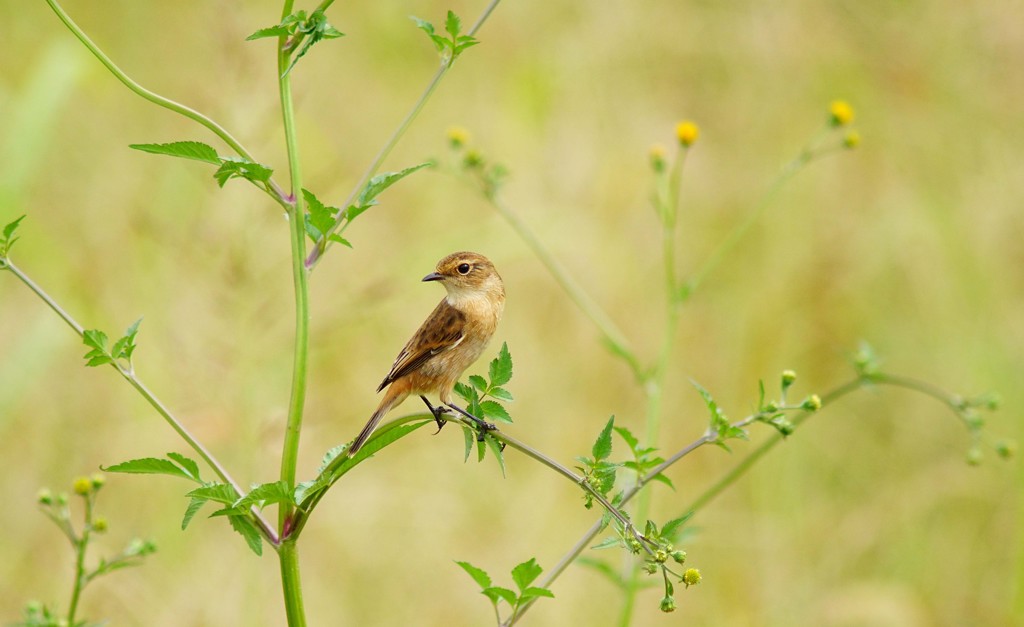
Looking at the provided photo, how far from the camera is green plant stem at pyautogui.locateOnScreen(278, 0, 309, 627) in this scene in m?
2.47

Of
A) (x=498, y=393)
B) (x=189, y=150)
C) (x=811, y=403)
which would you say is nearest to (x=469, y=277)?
(x=498, y=393)

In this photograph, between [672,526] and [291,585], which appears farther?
[291,585]

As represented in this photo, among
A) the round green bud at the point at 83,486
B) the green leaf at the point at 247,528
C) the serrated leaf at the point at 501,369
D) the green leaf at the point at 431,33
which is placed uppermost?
the green leaf at the point at 431,33

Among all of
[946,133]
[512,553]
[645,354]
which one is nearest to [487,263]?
[512,553]

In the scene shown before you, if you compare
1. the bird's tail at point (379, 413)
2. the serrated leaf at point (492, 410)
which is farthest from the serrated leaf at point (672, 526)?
the bird's tail at point (379, 413)

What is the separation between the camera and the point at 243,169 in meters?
2.40

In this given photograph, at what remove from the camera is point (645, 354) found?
761 cm

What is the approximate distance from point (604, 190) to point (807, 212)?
1558 millimetres

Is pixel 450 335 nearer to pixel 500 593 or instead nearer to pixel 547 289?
pixel 500 593

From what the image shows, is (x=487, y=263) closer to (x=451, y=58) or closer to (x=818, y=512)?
(x=451, y=58)

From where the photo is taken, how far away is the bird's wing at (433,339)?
359 cm

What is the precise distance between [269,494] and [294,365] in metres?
0.30

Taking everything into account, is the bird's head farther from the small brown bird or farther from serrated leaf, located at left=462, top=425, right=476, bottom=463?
serrated leaf, located at left=462, top=425, right=476, bottom=463

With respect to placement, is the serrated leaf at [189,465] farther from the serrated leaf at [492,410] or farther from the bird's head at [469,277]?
the bird's head at [469,277]
